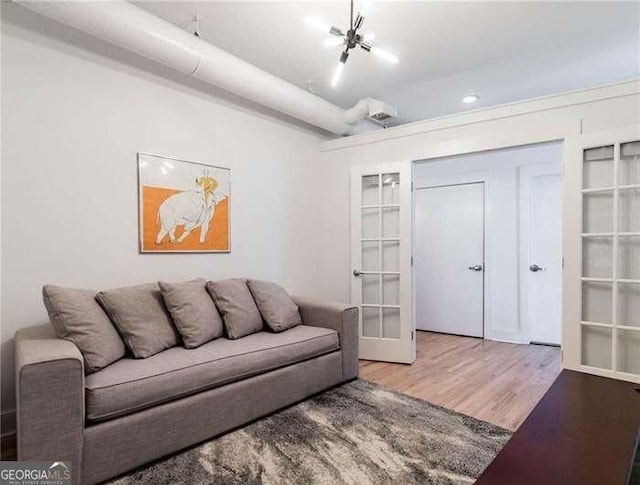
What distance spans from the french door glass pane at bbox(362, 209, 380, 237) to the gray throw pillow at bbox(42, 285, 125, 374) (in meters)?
A: 2.60

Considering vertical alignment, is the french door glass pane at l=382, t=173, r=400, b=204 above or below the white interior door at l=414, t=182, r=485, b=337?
above

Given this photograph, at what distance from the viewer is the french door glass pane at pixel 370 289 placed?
3.91 metres

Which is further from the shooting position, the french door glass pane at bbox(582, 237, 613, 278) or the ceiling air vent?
the ceiling air vent

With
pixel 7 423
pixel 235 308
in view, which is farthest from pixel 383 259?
pixel 7 423

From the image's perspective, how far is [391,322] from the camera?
3.82 meters

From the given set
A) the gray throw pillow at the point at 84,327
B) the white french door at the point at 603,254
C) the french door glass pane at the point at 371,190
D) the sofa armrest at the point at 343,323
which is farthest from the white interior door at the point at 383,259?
the gray throw pillow at the point at 84,327

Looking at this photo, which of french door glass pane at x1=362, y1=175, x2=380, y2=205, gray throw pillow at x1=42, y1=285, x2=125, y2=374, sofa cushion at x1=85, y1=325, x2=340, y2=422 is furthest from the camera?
french door glass pane at x1=362, y1=175, x2=380, y2=205

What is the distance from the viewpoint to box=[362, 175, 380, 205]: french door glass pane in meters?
3.90

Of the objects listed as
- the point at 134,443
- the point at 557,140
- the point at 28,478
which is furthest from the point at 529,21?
the point at 28,478

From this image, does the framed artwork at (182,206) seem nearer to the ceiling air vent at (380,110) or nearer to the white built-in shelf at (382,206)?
the white built-in shelf at (382,206)

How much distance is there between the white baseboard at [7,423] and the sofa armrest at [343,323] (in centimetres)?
205

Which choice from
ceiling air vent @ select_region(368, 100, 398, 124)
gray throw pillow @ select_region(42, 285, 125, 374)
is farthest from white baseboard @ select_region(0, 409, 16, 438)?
ceiling air vent @ select_region(368, 100, 398, 124)

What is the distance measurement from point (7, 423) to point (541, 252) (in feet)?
17.0

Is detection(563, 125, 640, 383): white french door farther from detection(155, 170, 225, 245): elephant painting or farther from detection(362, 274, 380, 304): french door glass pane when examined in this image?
detection(155, 170, 225, 245): elephant painting
